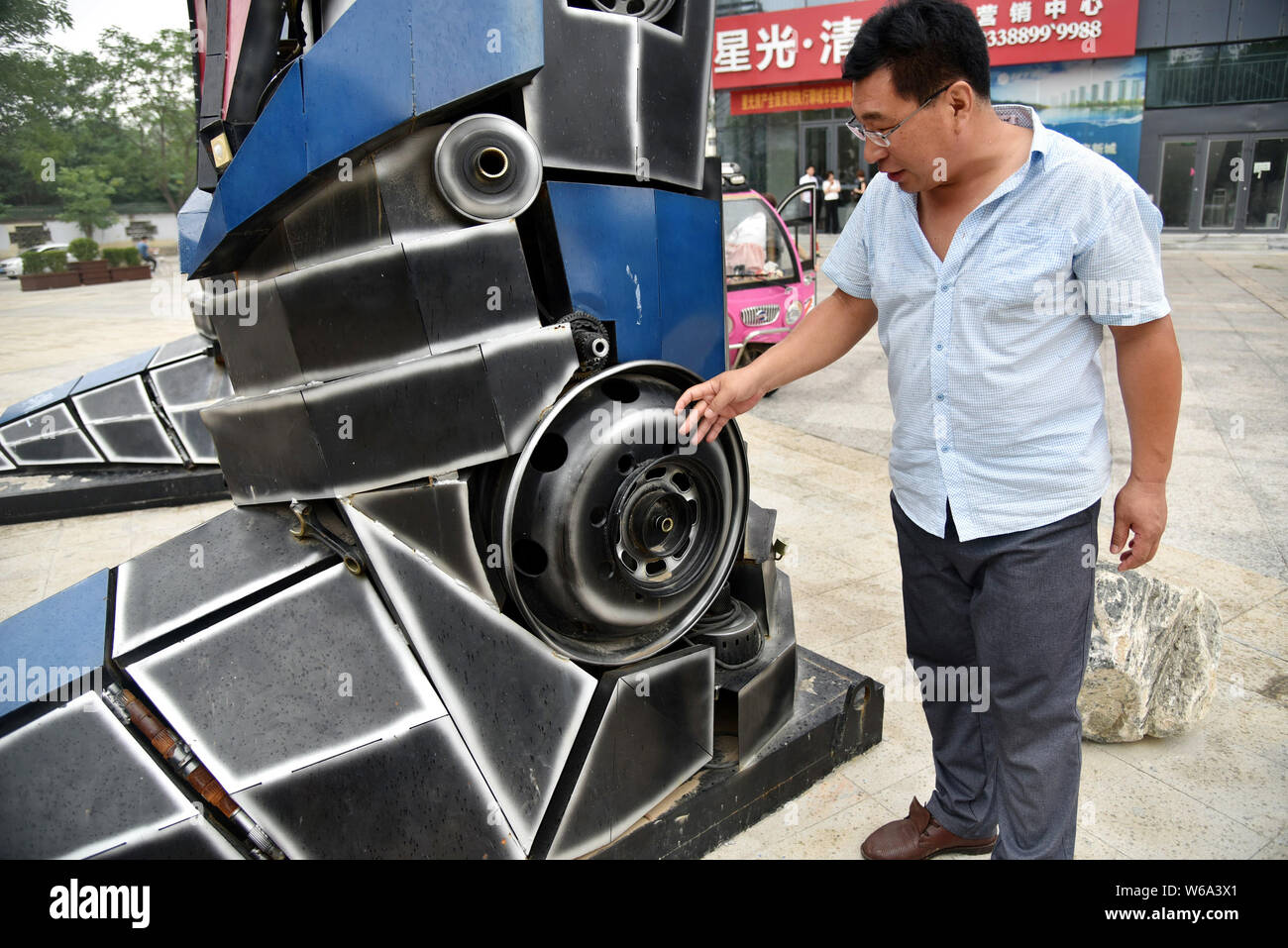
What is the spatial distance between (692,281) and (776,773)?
1.37 metres

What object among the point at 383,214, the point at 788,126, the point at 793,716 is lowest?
the point at 793,716

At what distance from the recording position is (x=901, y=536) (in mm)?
2145

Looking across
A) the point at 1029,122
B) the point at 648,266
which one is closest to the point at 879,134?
the point at 1029,122

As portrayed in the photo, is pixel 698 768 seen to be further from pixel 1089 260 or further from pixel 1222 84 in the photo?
pixel 1222 84

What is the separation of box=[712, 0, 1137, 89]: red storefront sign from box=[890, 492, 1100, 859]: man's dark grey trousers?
58.6 feet

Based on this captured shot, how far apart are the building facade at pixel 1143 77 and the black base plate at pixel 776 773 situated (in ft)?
63.5

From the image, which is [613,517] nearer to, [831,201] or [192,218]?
[192,218]

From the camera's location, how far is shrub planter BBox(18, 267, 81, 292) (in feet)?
67.8

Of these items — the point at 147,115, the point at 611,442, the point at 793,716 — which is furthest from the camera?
the point at 147,115

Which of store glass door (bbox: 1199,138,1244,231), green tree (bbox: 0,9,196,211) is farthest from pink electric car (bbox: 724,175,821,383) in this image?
green tree (bbox: 0,9,196,211)

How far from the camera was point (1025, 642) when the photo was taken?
186 centimetres

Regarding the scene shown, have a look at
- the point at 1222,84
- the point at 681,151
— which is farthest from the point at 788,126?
the point at 681,151

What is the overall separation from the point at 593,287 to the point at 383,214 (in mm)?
499
